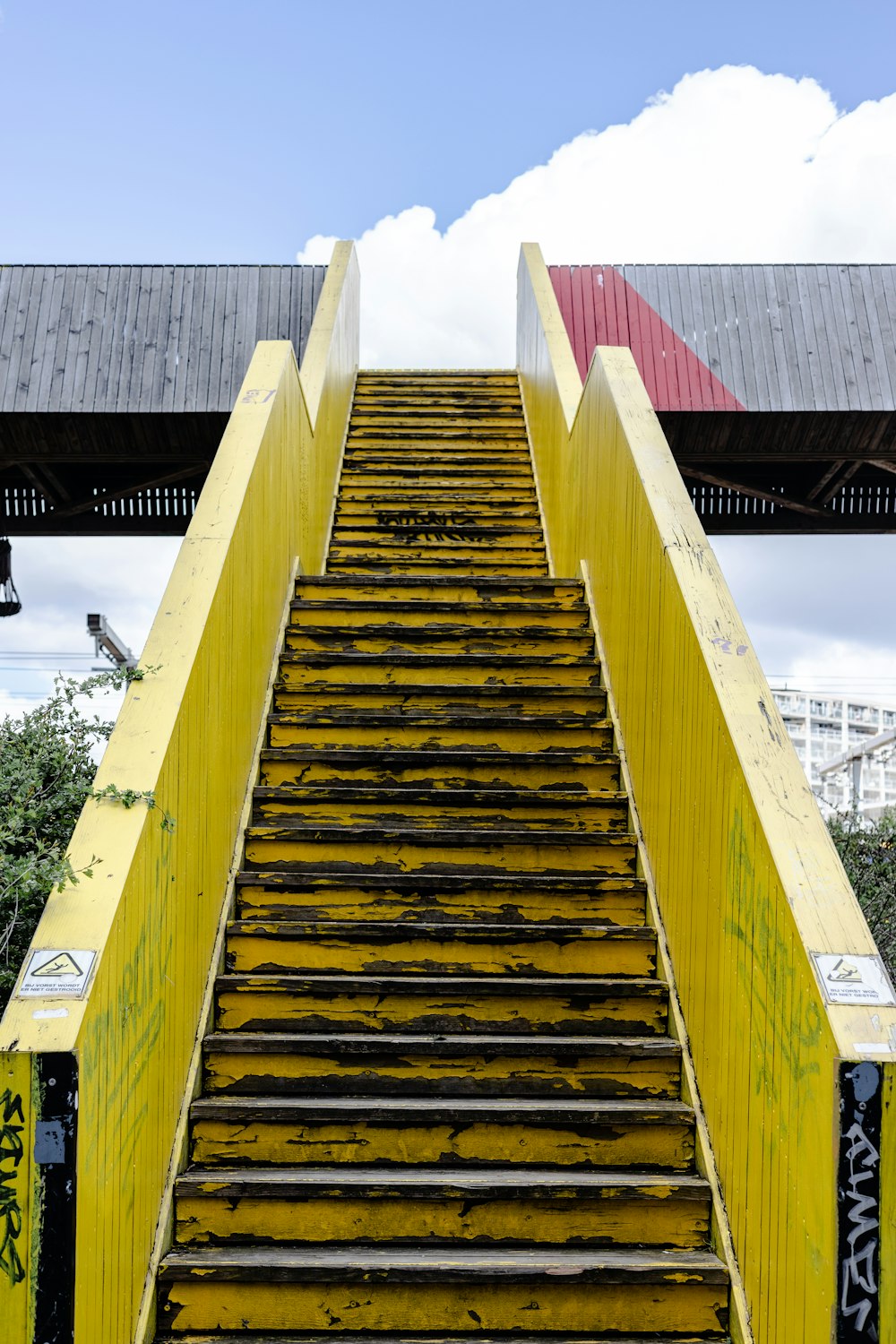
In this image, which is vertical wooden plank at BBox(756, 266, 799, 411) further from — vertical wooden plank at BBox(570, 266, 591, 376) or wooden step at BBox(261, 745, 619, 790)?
wooden step at BBox(261, 745, 619, 790)

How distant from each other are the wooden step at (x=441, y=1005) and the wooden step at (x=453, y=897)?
0.32 metres

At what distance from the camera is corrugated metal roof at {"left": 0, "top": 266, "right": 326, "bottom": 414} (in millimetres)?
9117

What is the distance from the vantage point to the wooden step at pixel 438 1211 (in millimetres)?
2814

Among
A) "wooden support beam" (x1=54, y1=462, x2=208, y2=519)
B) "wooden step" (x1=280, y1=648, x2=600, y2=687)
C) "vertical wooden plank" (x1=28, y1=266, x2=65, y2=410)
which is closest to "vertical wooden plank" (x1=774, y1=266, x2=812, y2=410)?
"wooden support beam" (x1=54, y1=462, x2=208, y2=519)

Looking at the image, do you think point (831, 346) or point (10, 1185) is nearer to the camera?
point (10, 1185)

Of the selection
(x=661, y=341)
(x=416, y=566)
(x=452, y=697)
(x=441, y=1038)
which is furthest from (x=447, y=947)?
(x=661, y=341)

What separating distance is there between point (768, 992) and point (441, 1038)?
1140 mm

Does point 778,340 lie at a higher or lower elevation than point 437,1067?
higher

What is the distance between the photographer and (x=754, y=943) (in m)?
2.56

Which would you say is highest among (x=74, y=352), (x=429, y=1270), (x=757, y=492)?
(x=74, y=352)

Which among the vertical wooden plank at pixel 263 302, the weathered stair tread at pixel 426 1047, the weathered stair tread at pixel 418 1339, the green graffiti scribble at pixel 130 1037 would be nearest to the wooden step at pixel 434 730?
the weathered stair tread at pixel 426 1047

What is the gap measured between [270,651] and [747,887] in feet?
8.19

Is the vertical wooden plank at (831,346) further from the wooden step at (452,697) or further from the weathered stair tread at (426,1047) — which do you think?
the weathered stair tread at (426,1047)

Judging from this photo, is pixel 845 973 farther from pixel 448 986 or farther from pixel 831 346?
pixel 831 346
